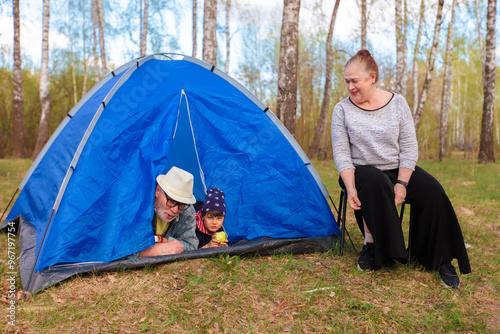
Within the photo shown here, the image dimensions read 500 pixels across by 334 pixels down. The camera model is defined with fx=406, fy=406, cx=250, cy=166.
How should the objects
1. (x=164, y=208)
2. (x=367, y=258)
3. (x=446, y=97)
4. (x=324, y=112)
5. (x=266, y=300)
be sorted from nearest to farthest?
(x=266, y=300), (x=367, y=258), (x=164, y=208), (x=324, y=112), (x=446, y=97)

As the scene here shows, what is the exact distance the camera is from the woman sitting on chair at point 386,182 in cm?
274

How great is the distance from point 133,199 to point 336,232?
1.74m

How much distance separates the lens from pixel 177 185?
9.80 feet

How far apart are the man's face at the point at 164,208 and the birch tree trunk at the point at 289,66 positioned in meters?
2.90

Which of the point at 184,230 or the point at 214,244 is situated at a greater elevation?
the point at 184,230

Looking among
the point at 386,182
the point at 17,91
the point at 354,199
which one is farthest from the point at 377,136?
the point at 17,91

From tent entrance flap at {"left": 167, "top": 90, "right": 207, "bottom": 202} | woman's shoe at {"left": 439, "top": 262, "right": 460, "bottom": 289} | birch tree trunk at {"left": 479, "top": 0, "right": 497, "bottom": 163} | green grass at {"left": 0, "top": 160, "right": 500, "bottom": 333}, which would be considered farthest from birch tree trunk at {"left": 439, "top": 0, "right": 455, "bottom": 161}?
woman's shoe at {"left": 439, "top": 262, "right": 460, "bottom": 289}

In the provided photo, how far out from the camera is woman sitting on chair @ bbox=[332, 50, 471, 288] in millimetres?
2744

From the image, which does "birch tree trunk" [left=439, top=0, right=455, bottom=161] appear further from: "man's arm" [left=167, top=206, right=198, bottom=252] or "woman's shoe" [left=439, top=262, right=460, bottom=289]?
"man's arm" [left=167, top=206, right=198, bottom=252]

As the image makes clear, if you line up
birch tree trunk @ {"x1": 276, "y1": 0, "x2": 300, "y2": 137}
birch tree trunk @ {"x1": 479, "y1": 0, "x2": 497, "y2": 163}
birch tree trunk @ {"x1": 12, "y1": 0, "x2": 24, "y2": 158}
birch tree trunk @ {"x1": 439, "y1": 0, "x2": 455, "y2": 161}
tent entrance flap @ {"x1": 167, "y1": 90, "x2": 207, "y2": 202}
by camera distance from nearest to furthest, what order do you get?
1. tent entrance flap @ {"x1": 167, "y1": 90, "x2": 207, "y2": 202}
2. birch tree trunk @ {"x1": 276, "y1": 0, "x2": 300, "y2": 137}
3. birch tree trunk @ {"x1": 479, "y1": 0, "x2": 497, "y2": 163}
4. birch tree trunk @ {"x1": 12, "y1": 0, "x2": 24, "y2": 158}
5. birch tree trunk @ {"x1": 439, "y1": 0, "x2": 455, "y2": 161}

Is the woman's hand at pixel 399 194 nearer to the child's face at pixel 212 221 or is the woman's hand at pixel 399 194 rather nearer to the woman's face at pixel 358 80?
the woman's face at pixel 358 80

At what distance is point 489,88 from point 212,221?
33.0 feet

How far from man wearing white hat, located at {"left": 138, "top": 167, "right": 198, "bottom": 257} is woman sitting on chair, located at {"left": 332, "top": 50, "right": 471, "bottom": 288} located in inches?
45.6

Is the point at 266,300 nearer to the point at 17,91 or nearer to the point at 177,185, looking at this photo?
the point at 177,185
